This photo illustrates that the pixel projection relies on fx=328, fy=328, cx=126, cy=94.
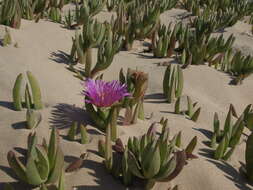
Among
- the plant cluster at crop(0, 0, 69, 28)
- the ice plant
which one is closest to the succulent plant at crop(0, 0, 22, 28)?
the plant cluster at crop(0, 0, 69, 28)

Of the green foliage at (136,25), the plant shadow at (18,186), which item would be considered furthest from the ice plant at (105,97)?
the green foliage at (136,25)

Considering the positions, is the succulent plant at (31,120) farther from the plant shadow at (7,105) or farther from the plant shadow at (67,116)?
the plant shadow at (7,105)

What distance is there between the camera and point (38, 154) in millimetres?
1303

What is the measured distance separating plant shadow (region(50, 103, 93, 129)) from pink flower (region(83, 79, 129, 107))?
24 cm

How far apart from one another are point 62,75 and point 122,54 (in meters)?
0.96

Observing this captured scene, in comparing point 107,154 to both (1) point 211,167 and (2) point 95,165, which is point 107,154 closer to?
(2) point 95,165

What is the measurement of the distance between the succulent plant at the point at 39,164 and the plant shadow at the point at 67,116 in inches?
15.4

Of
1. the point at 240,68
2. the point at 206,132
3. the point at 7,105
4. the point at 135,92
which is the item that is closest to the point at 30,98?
the point at 7,105

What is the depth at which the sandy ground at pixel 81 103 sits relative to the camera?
159 centimetres

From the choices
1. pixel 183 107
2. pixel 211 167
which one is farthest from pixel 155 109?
pixel 211 167

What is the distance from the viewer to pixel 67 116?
6.06 ft

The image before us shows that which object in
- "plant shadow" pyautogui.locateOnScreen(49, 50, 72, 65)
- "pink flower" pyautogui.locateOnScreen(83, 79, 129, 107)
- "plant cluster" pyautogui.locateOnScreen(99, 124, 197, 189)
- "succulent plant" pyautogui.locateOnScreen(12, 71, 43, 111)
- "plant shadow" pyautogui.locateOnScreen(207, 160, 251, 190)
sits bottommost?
"plant shadow" pyautogui.locateOnScreen(207, 160, 251, 190)

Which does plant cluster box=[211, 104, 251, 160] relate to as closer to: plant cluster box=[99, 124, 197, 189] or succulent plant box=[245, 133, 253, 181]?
succulent plant box=[245, 133, 253, 181]

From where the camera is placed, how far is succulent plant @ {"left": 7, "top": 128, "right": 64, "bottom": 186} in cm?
128
